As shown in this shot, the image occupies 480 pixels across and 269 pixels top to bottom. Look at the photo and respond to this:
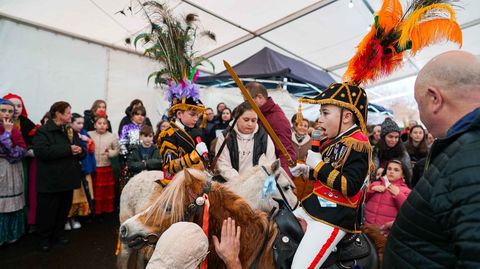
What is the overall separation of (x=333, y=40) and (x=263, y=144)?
5039 mm

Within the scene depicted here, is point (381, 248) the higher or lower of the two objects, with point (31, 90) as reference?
lower

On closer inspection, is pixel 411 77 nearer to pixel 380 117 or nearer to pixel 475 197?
pixel 380 117

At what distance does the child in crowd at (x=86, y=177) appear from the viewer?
171 inches

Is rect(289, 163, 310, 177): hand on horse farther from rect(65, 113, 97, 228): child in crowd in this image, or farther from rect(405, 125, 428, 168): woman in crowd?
rect(65, 113, 97, 228): child in crowd

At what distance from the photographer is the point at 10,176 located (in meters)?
3.59

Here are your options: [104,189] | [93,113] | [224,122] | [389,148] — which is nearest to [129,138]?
[93,113]

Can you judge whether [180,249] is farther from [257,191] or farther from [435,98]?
[257,191]

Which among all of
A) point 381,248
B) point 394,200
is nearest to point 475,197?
point 381,248

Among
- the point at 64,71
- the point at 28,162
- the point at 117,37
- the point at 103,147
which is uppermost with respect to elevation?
the point at 117,37

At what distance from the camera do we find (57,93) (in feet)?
16.8

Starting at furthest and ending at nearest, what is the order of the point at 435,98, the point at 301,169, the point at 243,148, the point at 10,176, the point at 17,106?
1. the point at 17,106
2. the point at 10,176
3. the point at 243,148
4. the point at 301,169
5. the point at 435,98

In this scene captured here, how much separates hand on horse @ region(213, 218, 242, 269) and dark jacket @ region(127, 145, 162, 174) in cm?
289

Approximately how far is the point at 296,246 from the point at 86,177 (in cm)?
435

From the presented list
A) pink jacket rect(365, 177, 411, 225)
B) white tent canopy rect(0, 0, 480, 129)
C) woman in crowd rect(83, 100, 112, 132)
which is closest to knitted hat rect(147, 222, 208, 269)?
pink jacket rect(365, 177, 411, 225)
